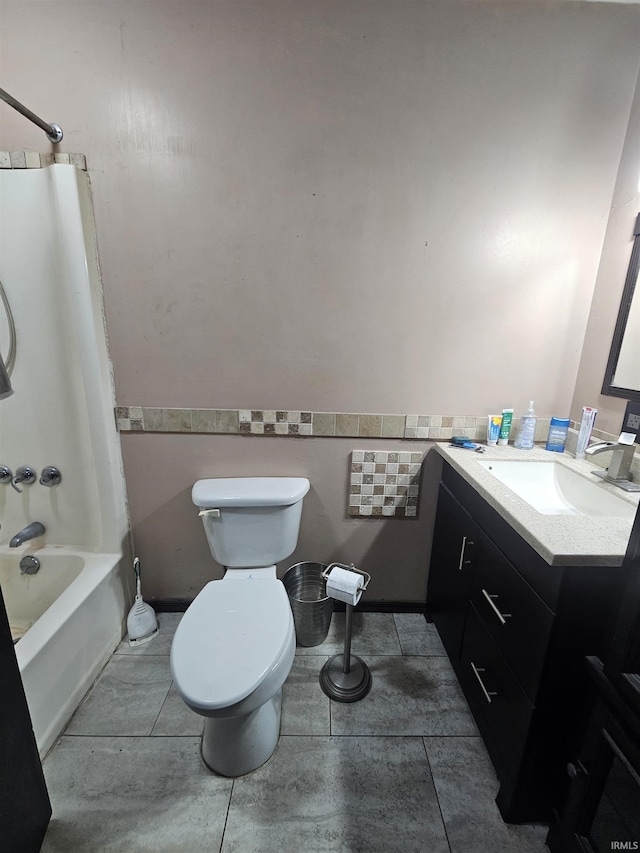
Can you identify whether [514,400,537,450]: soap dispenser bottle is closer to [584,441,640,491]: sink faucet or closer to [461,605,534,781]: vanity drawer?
[584,441,640,491]: sink faucet

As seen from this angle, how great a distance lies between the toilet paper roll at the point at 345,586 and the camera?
3.82 feet

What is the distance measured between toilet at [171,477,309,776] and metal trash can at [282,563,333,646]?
8.9 inches

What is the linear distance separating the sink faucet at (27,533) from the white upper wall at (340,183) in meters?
0.69

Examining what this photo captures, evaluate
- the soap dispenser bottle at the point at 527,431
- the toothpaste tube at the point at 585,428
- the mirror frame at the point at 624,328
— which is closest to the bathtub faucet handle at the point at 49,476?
the soap dispenser bottle at the point at 527,431

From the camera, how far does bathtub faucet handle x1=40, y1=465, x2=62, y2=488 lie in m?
1.47

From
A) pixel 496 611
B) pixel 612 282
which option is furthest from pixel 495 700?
pixel 612 282

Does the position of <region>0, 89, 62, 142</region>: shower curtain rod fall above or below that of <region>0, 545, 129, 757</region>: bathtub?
above

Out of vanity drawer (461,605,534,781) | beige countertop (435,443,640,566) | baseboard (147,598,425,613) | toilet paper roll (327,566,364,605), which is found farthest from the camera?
baseboard (147,598,425,613)

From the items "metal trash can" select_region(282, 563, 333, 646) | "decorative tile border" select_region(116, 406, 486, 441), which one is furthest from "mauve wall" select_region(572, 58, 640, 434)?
"metal trash can" select_region(282, 563, 333, 646)

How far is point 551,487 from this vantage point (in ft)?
4.48

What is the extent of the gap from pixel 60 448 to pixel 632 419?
7.19 feet

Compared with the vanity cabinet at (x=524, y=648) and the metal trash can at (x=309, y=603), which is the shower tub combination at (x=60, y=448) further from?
the vanity cabinet at (x=524, y=648)

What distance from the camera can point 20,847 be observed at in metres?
0.84

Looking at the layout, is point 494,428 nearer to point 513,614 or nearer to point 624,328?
point 624,328
